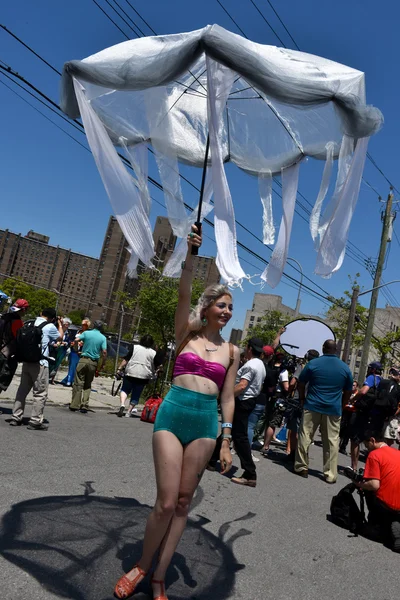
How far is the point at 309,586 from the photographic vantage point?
12.6 ft

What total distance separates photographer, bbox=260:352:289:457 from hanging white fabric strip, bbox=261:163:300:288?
5028 mm

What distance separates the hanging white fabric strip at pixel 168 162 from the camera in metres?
4.50

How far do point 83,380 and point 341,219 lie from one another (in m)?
7.03

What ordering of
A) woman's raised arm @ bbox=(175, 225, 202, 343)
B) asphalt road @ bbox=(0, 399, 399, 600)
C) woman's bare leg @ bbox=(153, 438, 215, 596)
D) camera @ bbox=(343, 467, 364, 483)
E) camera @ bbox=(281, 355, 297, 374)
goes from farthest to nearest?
camera @ bbox=(281, 355, 297, 374), camera @ bbox=(343, 467, 364, 483), woman's raised arm @ bbox=(175, 225, 202, 343), asphalt road @ bbox=(0, 399, 399, 600), woman's bare leg @ bbox=(153, 438, 215, 596)

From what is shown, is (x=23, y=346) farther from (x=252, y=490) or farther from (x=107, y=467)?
(x=252, y=490)

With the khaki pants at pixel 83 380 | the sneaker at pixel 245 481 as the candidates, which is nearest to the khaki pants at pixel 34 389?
the khaki pants at pixel 83 380

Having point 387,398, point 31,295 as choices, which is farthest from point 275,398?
point 31,295

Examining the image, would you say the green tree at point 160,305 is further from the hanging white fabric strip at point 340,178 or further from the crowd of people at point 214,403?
the hanging white fabric strip at point 340,178

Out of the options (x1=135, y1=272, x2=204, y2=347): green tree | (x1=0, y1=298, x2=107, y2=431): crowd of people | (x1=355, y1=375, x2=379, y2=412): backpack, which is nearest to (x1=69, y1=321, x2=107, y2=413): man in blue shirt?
(x1=0, y1=298, x2=107, y2=431): crowd of people

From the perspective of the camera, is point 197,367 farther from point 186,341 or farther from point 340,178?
point 340,178

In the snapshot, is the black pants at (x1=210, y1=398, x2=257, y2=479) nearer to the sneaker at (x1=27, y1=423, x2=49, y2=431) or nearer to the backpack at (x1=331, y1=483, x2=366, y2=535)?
the backpack at (x1=331, y1=483, x2=366, y2=535)

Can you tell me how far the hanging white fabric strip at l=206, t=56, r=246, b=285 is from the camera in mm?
3703

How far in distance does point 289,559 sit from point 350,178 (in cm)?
316

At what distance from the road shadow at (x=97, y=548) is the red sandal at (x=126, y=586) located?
9cm
